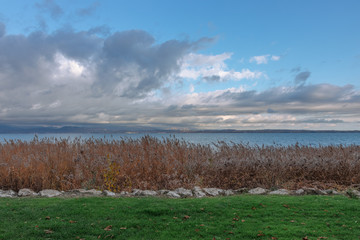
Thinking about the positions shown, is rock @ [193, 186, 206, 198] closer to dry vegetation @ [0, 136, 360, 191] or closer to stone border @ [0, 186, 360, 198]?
stone border @ [0, 186, 360, 198]

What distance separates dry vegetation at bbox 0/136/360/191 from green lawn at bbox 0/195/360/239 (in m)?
2.07

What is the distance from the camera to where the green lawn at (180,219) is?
3.96 metres

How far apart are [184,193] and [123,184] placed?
1.98 metres

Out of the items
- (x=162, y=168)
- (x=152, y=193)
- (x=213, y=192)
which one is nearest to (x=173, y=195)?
(x=152, y=193)

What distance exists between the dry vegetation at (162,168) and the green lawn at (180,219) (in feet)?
6.79

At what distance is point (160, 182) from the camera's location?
26.0 feet

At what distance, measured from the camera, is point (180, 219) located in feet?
14.8

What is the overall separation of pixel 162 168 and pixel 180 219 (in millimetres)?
3817

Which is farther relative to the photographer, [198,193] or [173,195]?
[198,193]

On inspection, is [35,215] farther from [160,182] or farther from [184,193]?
[160,182]

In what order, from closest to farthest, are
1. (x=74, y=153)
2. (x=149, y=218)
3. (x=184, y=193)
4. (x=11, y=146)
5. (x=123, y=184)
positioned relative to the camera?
1. (x=149, y=218)
2. (x=184, y=193)
3. (x=123, y=184)
4. (x=74, y=153)
5. (x=11, y=146)

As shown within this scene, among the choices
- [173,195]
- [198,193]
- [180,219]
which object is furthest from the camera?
[198,193]

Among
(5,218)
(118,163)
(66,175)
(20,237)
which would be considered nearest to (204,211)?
(20,237)

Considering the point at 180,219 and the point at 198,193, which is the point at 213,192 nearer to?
the point at 198,193
